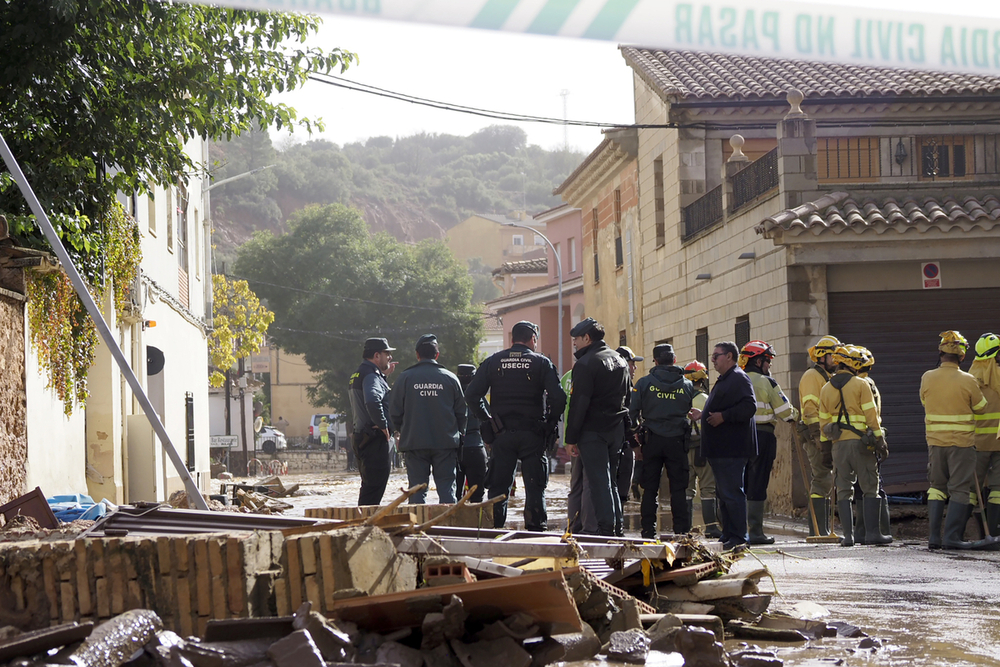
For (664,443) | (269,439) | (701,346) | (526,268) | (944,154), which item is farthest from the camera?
(269,439)

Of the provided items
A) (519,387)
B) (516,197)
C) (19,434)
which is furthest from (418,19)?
(516,197)

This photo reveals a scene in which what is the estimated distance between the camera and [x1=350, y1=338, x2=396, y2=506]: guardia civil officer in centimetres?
1172

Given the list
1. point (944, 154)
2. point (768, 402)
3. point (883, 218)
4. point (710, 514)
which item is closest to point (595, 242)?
point (944, 154)

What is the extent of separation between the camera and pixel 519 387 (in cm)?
1030

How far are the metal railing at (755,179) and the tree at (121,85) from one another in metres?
7.30

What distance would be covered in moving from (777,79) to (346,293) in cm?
4021

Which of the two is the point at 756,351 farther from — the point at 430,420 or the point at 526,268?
the point at 526,268

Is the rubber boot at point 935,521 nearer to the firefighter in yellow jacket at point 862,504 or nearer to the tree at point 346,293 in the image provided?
the firefighter in yellow jacket at point 862,504

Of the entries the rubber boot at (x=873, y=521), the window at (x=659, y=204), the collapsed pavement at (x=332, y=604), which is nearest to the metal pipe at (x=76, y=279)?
the collapsed pavement at (x=332, y=604)

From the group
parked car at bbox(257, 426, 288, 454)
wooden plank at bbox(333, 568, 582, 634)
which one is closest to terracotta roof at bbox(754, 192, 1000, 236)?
wooden plank at bbox(333, 568, 582, 634)

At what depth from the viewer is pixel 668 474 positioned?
11492mm

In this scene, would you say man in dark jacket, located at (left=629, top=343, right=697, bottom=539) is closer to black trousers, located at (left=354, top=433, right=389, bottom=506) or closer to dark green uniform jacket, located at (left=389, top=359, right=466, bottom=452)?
dark green uniform jacket, located at (left=389, top=359, right=466, bottom=452)

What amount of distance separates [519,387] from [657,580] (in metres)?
3.82

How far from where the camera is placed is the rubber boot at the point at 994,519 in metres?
11.0
